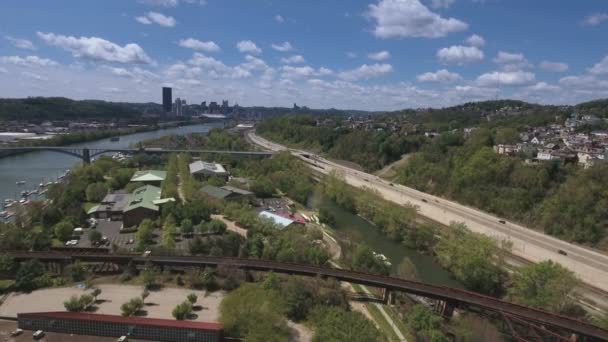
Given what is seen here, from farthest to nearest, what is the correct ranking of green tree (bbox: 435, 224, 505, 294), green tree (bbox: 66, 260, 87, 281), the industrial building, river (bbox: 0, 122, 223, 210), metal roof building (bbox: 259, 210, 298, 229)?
river (bbox: 0, 122, 223, 210), metal roof building (bbox: 259, 210, 298, 229), green tree (bbox: 435, 224, 505, 294), green tree (bbox: 66, 260, 87, 281), the industrial building

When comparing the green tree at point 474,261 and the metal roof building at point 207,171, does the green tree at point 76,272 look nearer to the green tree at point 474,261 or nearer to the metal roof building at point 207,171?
the green tree at point 474,261

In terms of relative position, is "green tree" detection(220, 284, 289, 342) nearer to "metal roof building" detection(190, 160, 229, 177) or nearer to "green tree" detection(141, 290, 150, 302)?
"green tree" detection(141, 290, 150, 302)

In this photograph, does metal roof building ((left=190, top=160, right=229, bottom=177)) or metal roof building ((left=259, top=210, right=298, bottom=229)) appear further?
metal roof building ((left=190, top=160, right=229, bottom=177))

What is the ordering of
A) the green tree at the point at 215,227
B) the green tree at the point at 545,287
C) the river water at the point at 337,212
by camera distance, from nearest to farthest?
the green tree at the point at 545,287, the river water at the point at 337,212, the green tree at the point at 215,227

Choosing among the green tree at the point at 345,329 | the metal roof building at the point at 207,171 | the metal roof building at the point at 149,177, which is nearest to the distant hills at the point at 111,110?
the metal roof building at the point at 207,171

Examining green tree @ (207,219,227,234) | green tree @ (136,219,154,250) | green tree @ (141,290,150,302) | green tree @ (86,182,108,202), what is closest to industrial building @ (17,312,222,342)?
green tree @ (141,290,150,302)

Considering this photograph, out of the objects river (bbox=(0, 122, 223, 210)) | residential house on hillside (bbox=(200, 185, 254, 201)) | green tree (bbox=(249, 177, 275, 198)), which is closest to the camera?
residential house on hillside (bbox=(200, 185, 254, 201))

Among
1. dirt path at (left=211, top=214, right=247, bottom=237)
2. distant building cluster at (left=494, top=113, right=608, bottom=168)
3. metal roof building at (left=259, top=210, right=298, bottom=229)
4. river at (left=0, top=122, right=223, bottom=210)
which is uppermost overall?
distant building cluster at (left=494, top=113, right=608, bottom=168)

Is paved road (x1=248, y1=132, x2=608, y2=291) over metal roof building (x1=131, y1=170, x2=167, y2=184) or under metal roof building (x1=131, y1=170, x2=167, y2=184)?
under
